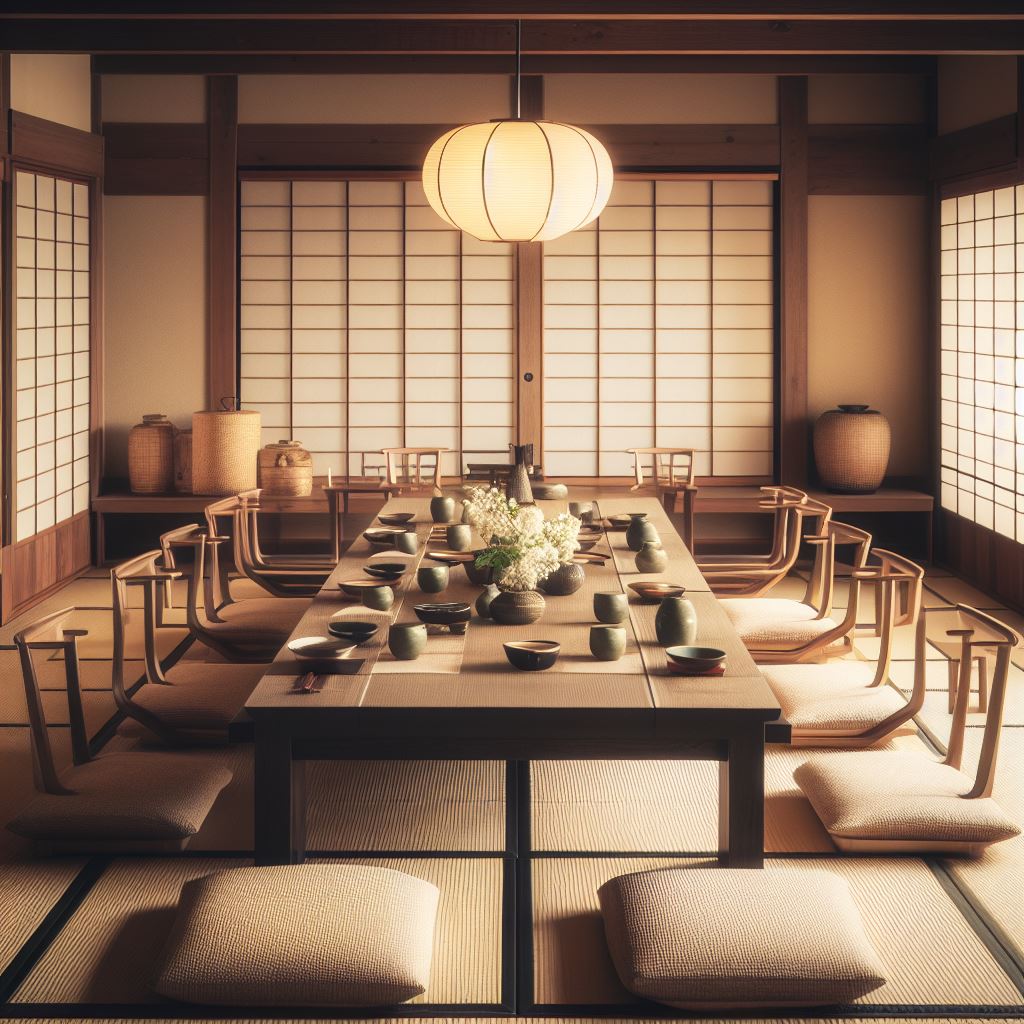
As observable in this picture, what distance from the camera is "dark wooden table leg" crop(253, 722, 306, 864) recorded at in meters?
2.77

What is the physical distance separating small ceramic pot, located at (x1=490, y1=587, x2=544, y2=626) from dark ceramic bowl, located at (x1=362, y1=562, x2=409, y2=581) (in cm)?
66

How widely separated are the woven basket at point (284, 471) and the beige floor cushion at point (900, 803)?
415 centimetres

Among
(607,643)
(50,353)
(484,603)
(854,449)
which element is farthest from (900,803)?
(50,353)

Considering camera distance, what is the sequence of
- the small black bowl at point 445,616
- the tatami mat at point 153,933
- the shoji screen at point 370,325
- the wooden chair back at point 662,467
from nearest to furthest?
the tatami mat at point 153,933, the small black bowl at point 445,616, the wooden chair back at point 662,467, the shoji screen at point 370,325

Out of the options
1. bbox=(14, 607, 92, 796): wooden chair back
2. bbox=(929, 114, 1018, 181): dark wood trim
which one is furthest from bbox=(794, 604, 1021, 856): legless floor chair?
bbox=(929, 114, 1018, 181): dark wood trim

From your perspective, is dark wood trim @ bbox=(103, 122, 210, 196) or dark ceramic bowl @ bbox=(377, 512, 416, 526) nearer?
dark ceramic bowl @ bbox=(377, 512, 416, 526)

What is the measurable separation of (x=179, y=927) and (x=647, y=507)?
11.0ft

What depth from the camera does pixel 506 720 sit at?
2729 mm

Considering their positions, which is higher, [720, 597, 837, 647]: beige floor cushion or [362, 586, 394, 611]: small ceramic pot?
[362, 586, 394, 611]: small ceramic pot

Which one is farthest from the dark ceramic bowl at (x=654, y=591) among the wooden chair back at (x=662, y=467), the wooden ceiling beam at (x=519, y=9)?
the wooden chair back at (x=662, y=467)

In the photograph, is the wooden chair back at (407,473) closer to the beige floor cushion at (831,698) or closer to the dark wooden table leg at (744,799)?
the beige floor cushion at (831,698)

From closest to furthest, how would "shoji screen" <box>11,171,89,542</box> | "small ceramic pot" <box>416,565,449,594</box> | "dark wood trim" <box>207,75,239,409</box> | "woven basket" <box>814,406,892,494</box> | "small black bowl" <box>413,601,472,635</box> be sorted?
1. "small black bowl" <box>413,601,472,635</box>
2. "small ceramic pot" <box>416,565,449,594</box>
3. "shoji screen" <box>11,171,89,542</box>
4. "woven basket" <box>814,406,892,494</box>
5. "dark wood trim" <box>207,75,239,409</box>

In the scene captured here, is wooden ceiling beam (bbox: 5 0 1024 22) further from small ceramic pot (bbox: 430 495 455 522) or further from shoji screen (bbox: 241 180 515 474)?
shoji screen (bbox: 241 180 515 474)

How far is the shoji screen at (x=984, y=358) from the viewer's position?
615cm
